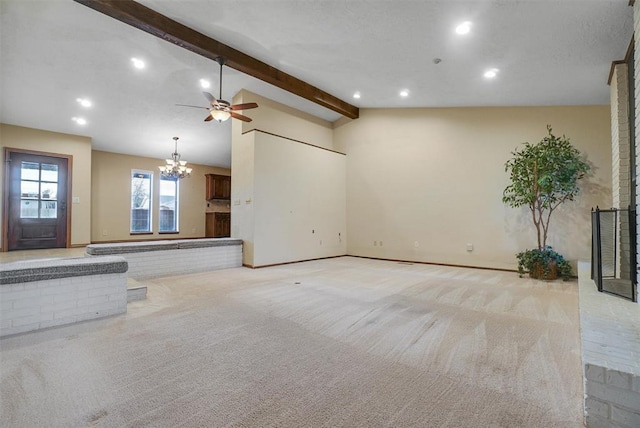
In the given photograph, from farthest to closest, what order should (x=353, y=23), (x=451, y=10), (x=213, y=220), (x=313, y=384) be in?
1. (x=213, y=220)
2. (x=353, y=23)
3. (x=451, y=10)
4. (x=313, y=384)

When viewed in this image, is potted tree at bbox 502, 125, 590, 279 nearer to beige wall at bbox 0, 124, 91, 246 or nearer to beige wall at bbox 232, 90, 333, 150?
beige wall at bbox 232, 90, 333, 150

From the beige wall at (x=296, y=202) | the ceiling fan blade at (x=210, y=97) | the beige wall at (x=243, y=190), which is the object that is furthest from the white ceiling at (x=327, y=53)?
the beige wall at (x=296, y=202)

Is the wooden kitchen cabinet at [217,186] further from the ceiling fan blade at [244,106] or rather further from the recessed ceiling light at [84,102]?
the ceiling fan blade at [244,106]

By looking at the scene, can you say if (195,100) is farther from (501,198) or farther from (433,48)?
(501,198)

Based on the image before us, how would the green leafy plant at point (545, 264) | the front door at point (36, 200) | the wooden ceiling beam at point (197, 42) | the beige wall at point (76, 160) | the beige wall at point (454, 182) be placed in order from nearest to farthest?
the wooden ceiling beam at point (197, 42), the green leafy plant at point (545, 264), the beige wall at point (454, 182), the front door at point (36, 200), the beige wall at point (76, 160)

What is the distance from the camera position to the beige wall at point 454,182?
5086 mm

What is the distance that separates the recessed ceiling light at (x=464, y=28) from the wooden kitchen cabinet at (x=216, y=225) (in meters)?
8.83

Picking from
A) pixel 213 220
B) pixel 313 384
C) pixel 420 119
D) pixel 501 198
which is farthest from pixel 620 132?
pixel 213 220

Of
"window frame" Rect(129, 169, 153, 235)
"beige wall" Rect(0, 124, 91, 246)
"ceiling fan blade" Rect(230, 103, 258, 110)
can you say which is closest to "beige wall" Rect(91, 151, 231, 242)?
"window frame" Rect(129, 169, 153, 235)

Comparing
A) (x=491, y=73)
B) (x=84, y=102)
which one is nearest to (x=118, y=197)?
(x=84, y=102)

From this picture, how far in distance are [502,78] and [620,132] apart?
1.74 meters

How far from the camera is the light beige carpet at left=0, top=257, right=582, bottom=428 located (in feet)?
4.87

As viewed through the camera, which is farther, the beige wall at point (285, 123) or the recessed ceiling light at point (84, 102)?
the beige wall at point (285, 123)

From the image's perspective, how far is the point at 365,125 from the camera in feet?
24.3
